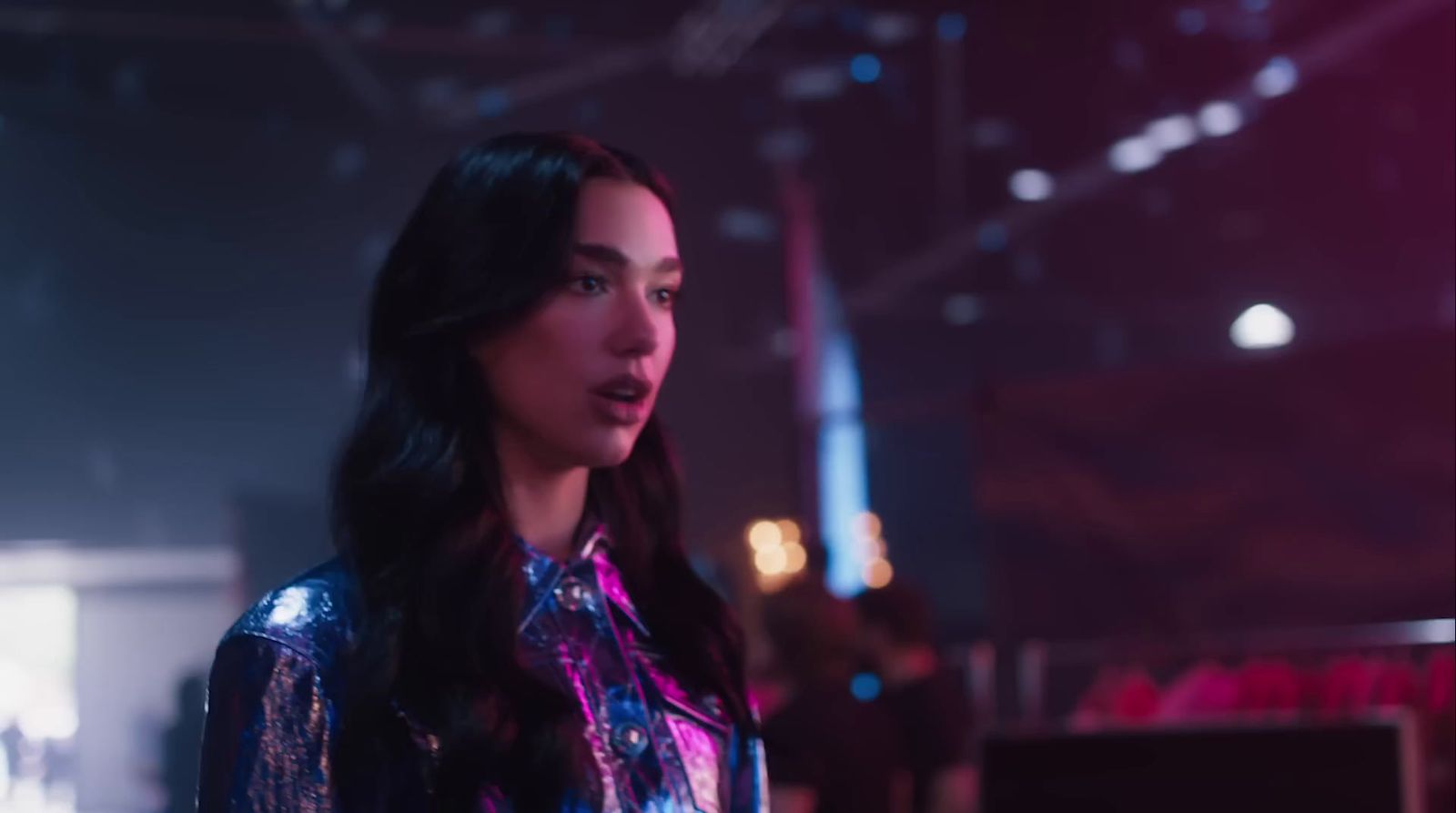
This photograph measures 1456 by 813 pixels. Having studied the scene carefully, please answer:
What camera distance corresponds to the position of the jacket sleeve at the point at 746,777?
1241 mm

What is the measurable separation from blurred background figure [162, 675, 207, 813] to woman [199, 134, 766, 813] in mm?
1916

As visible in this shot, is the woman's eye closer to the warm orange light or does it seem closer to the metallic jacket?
the metallic jacket

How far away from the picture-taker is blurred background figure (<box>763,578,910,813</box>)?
310cm

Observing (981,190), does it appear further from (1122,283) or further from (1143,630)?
(1143,630)

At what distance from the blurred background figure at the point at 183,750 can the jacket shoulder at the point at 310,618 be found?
1.95 meters

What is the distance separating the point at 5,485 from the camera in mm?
2631

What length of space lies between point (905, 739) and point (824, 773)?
2.27 feet

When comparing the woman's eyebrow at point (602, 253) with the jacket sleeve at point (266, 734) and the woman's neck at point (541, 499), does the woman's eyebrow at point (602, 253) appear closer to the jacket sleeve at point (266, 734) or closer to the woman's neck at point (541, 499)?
the woman's neck at point (541, 499)

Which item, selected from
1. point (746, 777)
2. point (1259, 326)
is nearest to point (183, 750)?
point (746, 777)

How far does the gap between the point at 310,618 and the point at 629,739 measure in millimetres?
243

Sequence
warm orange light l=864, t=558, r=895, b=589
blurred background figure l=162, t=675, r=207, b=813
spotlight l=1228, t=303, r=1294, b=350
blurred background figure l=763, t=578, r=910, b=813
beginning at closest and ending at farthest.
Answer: blurred background figure l=162, t=675, r=207, b=813 → blurred background figure l=763, t=578, r=910, b=813 → spotlight l=1228, t=303, r=1294, b=350 → warm orange light l=864, t=558, r=895, b=589

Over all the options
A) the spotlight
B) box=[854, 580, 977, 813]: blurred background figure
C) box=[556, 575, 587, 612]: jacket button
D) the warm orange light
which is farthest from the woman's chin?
the warm orange light

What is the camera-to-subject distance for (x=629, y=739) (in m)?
1.16

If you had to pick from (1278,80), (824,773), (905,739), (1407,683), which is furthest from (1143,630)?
(1278,80)
